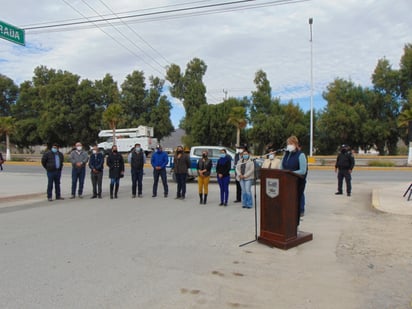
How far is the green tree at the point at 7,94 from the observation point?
69.9m

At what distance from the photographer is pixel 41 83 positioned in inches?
2453

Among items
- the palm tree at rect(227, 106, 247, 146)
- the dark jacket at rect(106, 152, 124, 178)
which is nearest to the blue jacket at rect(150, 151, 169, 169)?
the dark jacket at rect(106, 152, 124, 178)

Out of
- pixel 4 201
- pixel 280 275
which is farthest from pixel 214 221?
pixel 4 201

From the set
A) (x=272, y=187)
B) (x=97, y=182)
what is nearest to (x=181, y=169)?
(x=97, y=182)

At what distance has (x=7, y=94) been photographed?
71.1 meters

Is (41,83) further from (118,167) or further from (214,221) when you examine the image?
(214,221)

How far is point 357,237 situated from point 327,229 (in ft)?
2.60

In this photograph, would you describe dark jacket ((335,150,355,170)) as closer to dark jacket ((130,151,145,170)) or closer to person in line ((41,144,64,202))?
dark jacket ((130,151,145,170))

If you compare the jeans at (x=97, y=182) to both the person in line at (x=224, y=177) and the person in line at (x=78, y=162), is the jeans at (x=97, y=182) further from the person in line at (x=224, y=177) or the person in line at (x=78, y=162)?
the person in line at (x=224, y=177)

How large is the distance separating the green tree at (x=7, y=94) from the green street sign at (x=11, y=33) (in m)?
66.4

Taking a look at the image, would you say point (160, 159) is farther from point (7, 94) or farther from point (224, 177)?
point (7, 94)

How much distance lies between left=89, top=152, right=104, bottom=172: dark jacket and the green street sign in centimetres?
424

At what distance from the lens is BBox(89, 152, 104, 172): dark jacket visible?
12641mm

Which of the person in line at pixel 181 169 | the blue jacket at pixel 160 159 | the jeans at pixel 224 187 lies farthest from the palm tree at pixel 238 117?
the jeans at pixel 224 187
